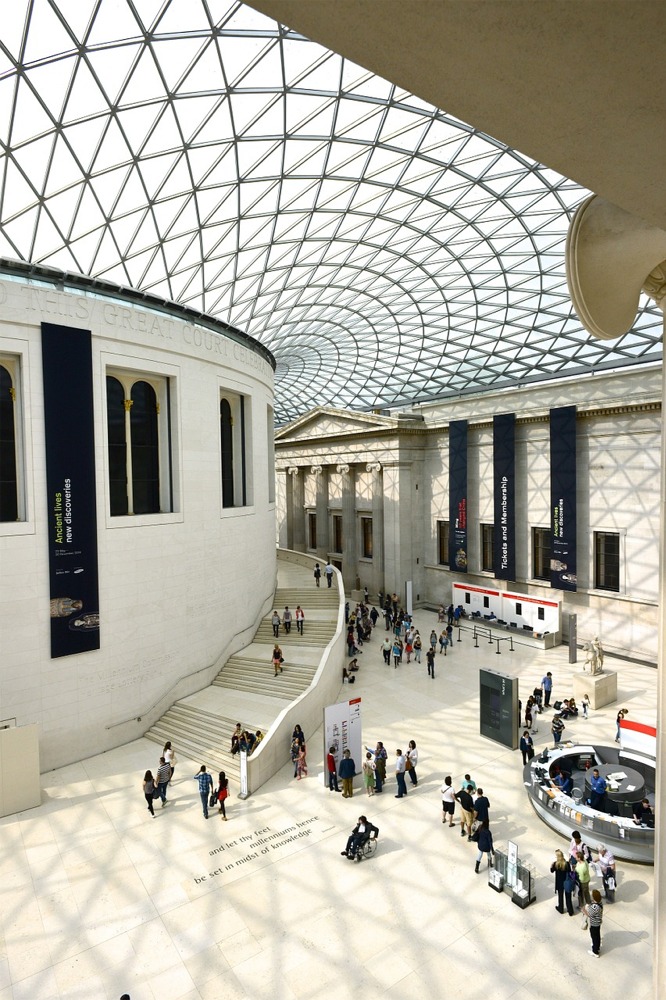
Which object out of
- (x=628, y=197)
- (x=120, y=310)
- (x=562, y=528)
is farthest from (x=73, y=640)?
(x=562, y=528)

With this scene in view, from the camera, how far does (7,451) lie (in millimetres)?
17734

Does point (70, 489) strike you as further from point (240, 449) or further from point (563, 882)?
point (563, 882)

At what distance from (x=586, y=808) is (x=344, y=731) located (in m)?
6.69

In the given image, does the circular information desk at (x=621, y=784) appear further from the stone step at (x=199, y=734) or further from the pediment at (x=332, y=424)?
the pediment at (x=332, y=424)

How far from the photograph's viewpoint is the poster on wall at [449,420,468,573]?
120 feet

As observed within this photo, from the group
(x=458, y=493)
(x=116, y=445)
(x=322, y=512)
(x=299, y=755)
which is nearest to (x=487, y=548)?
(x=458, y=493)

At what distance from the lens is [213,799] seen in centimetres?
1520

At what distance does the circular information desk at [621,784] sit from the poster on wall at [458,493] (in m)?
21.5

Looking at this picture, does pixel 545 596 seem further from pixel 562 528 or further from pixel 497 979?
pixel 497 979

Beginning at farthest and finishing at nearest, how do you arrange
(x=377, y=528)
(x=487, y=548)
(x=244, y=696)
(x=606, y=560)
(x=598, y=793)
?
(x=377, y=528) → (x=487, y=548) → (x=606, y=560) → (x=244, y=696) → (x=598, y=793)

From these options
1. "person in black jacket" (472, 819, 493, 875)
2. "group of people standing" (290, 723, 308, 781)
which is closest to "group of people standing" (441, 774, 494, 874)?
"person in black jacket" (472, 819, 493, 875)

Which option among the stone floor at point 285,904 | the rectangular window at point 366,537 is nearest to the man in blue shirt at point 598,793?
the stone floor at point 285,904

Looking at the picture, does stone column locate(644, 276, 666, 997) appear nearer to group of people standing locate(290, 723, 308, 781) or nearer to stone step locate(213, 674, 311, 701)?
group of people standing locate(290, 723, 308, 781)

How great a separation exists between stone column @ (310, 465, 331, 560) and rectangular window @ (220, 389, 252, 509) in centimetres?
1936
